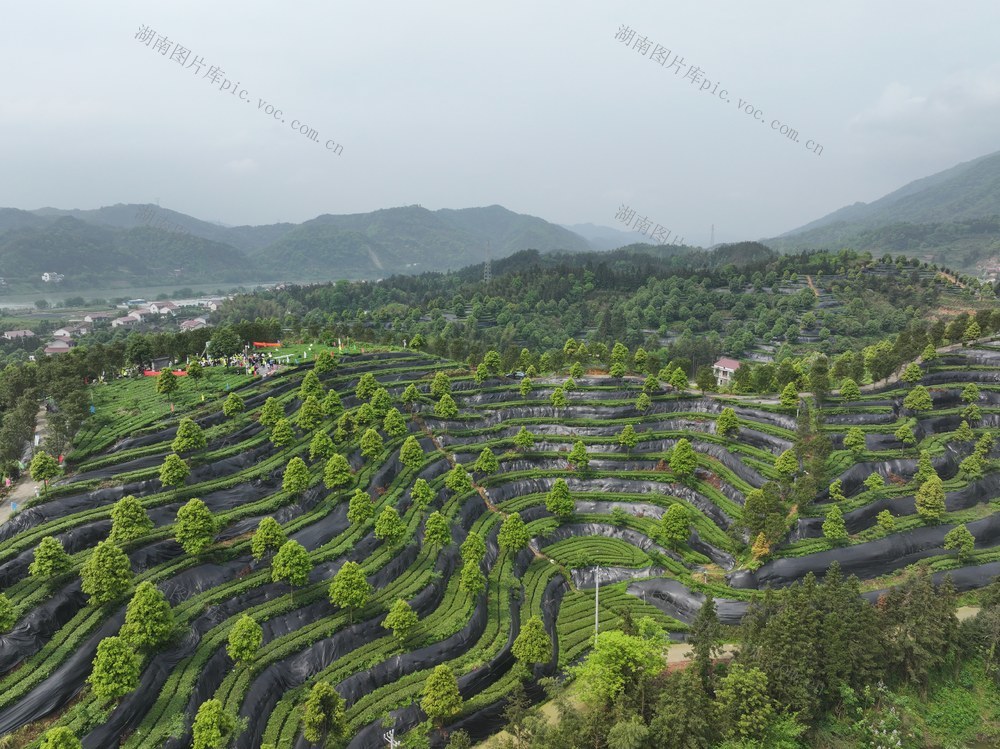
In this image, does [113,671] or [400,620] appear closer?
[113,671]

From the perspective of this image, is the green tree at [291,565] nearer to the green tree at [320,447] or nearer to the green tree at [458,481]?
the green tree at [320,447]

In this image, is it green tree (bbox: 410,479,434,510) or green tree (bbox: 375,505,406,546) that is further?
green tree (bbox: 410,479,434,510)

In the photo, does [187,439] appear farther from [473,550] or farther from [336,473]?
[473,550]

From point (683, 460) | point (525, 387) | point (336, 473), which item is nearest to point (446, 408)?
point (525, 387)

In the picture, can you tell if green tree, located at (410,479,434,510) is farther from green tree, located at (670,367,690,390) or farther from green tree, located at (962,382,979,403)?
green tree, located at (962,382,979,403)

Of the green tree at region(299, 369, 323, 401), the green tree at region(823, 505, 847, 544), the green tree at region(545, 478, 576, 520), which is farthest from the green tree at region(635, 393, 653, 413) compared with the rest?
the green tree at region(299, 369, 323, 401)

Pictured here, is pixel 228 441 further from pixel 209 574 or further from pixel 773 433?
pixel 773 433
